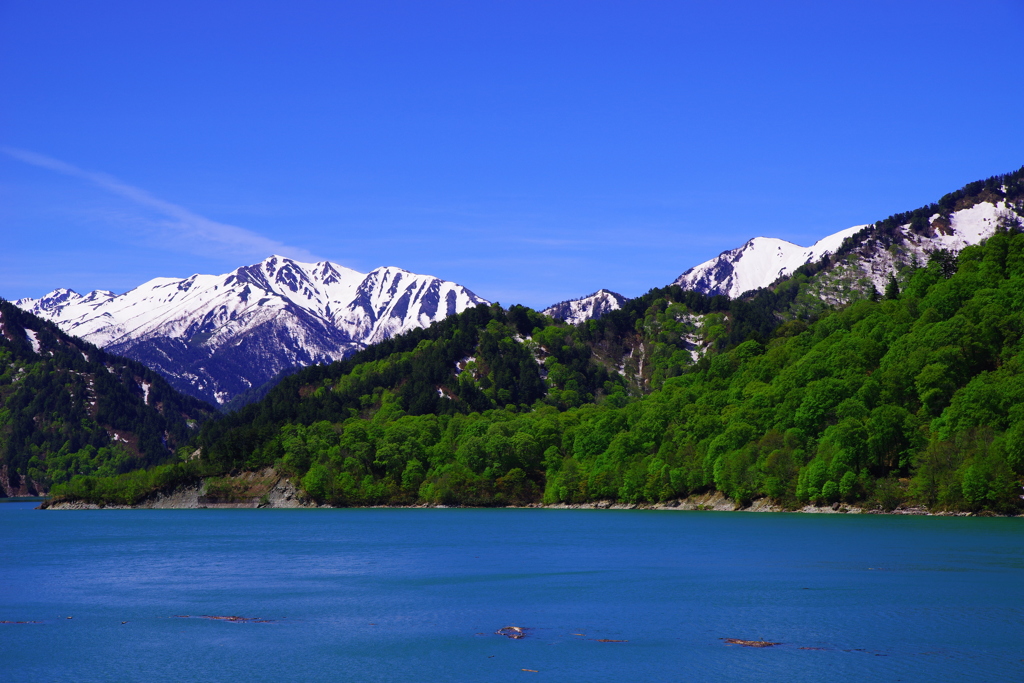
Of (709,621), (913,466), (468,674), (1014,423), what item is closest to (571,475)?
(913,466)

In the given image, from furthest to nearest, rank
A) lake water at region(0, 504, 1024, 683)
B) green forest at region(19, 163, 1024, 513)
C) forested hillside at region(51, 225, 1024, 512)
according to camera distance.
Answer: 1. forested hillside at region(51, 225, 1024, 512)
2. green forest at region(19, 163, 1024, 513)
3. lake water at region(0, 504, 1024, 683)

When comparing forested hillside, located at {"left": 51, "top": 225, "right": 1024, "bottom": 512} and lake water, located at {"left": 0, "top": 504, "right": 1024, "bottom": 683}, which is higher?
forested hillside, located at {"left": 51, "top": 225, "right": 1024, "bottom": 512}

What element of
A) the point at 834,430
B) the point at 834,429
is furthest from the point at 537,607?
the point at 834,429

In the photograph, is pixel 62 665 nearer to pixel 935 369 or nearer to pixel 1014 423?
pixel 1014 423

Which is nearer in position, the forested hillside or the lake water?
the lake water

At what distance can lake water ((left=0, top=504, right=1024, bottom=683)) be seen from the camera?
40125 mm

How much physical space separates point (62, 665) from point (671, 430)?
139 metres

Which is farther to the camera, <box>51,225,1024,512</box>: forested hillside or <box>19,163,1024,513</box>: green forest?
<box>51,225,1024,512</box>: forested hillside

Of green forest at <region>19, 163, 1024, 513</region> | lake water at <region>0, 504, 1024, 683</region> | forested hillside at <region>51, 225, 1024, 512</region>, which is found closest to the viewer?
lake water at <region>0, 504, 1024, 683</region>

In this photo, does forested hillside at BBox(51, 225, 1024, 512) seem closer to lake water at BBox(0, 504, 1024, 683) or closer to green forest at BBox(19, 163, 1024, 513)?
green forest at BBox(19, 163, 1024, 513)

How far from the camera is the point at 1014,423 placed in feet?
374

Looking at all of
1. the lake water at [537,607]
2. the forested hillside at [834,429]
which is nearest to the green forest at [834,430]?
the forested hillside at [834,429]

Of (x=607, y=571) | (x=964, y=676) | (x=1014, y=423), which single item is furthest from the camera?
(x=1014, y=423)

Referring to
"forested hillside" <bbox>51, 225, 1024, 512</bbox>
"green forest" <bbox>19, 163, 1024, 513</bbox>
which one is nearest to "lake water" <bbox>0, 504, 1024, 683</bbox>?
"forested hillside" <bbox>51, 225, 1024, 512</bbox>
